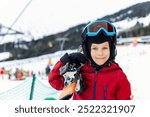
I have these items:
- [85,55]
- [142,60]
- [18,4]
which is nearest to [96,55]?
[85,55]

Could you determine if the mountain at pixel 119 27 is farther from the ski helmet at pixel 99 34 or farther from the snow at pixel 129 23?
the ski helmet at pixel 99 34

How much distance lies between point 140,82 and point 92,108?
1551 millimetres

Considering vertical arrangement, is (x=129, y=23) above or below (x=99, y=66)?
above

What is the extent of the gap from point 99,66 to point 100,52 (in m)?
0.03

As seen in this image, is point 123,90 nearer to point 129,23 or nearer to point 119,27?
point 119,27

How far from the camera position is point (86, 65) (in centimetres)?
72

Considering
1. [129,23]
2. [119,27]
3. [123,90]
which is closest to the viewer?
[123,90]

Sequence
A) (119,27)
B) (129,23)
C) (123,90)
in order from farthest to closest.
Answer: (129,23), (119,27), (123,90)

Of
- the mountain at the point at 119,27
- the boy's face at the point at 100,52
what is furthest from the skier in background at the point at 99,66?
the mountain at the point at 119,27

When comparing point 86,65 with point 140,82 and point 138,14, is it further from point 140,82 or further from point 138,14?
point 140,82

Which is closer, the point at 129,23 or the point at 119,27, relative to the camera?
the point at 119,27

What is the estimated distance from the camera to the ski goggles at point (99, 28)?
70 centimetres

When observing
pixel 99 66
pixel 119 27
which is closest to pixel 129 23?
pixel 119 27

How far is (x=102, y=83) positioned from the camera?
70 centimetres
